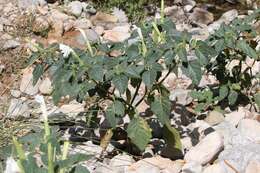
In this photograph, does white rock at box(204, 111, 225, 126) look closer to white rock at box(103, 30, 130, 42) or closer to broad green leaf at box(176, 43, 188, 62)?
broad green leaf at box(176, 43, 188, 62)

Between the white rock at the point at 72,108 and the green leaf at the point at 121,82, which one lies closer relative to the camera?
the green leaf at the point at 121,82

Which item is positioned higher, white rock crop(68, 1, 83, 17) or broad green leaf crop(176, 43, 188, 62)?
broad green leaf crop(176, 43, 188, 62)

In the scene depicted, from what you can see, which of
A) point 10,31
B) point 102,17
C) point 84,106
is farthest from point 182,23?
point 84,106

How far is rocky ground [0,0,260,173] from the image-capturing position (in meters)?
3.05

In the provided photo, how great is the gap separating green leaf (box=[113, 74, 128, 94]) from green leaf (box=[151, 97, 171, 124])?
0.28 meters

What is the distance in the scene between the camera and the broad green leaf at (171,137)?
3.11 metres

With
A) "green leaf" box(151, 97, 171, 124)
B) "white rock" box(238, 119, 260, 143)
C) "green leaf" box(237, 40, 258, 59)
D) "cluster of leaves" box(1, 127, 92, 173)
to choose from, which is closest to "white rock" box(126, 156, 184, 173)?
"green leaf" box(151, 97, 171, 124)

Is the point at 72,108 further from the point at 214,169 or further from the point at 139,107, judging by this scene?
the point at 214,169

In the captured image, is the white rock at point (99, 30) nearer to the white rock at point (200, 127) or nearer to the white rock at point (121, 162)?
the white rock at point (200, 127)

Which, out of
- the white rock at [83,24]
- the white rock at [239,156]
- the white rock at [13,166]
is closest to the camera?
the white rock at [13,166]

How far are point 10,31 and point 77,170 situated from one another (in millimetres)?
2876

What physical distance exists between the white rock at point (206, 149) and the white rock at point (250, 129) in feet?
0.72

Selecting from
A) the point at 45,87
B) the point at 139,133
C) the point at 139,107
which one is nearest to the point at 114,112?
the point at 139,133

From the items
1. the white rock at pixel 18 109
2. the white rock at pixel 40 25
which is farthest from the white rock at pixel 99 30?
the white rock at pixel 18 109
